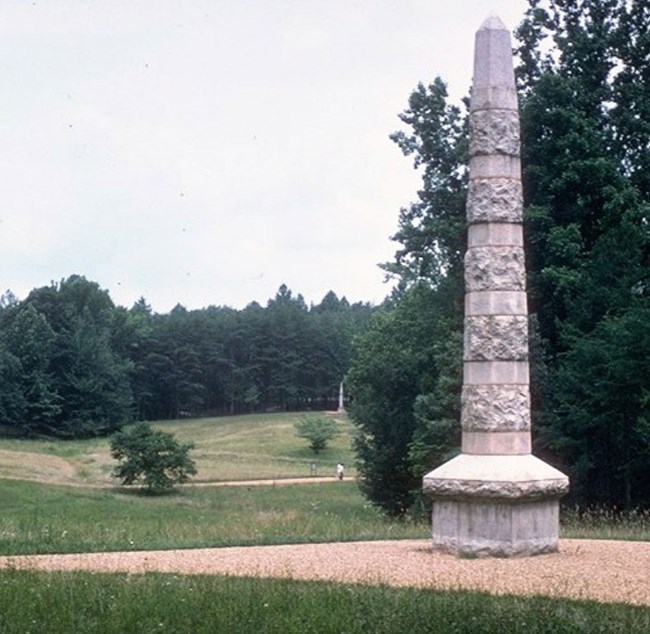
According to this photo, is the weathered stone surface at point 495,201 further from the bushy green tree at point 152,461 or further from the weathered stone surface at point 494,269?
the bushy green tree at point 152,461

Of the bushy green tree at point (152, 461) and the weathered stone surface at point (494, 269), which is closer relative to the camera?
the weathered stone surface at point (494, 269)

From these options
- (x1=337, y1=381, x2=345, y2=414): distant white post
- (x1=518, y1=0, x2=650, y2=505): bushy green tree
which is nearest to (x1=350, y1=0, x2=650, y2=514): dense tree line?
(x1=518, y1=0, x2=650, y2=505): bushy green tree

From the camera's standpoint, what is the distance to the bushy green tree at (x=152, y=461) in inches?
1951

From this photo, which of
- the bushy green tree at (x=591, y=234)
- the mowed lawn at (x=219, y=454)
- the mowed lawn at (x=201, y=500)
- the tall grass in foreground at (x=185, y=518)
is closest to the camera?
the tall grass in foreground at (x=185, y=518)

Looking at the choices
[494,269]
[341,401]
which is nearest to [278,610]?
[494,269]

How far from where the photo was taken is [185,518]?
35312mm

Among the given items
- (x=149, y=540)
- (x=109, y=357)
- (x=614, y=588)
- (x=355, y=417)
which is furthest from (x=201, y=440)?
(x=614, y=588)

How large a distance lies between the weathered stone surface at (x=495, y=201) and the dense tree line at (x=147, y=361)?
227 feet

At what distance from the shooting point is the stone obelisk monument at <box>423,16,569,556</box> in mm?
15914

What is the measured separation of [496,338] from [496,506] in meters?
2.43

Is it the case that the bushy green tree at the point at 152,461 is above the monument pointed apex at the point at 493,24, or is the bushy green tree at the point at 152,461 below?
below

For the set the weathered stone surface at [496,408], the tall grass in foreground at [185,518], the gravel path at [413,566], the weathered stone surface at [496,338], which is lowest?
the tall grass in foreground at [185,518]

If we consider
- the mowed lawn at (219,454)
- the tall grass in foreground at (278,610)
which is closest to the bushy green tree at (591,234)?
the tall grass in foreground at (278,610)

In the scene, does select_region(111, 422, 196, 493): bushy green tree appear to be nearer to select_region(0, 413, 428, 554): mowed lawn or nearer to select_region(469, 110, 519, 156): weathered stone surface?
select_region(0, 413, 428, 554): mowed lawn
